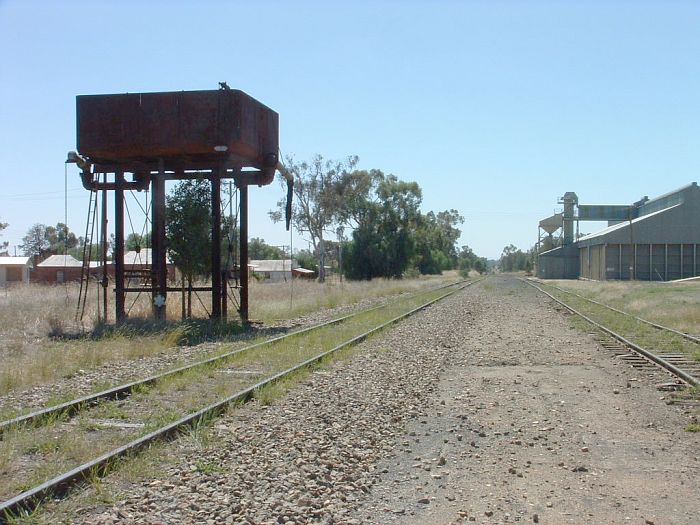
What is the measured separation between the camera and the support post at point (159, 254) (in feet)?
70.3

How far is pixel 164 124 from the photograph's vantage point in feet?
67.7

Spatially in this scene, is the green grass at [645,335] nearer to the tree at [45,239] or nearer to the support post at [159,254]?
the support post at [159,254]

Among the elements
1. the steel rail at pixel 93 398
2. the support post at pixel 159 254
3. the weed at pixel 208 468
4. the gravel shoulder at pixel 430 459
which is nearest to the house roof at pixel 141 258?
the support post at pixel 159 254

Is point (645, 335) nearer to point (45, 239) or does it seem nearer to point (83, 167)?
point (83, 167)

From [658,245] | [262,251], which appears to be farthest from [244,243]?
[262,251]

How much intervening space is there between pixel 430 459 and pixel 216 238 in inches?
592

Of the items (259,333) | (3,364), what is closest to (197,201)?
(259,333)

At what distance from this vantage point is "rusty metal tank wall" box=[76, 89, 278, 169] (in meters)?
20.4

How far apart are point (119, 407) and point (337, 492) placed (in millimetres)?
4339

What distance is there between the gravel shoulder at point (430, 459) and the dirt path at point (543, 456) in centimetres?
2

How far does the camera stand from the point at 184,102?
67.8ft

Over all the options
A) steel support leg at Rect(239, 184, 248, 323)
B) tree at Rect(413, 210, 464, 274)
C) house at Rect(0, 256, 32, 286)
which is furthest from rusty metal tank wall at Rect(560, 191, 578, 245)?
steel support leg at Rect(239, 184, 248, 323)

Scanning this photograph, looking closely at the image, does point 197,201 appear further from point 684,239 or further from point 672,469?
point 684,239

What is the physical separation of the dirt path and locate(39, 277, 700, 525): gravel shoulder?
0.02 m
